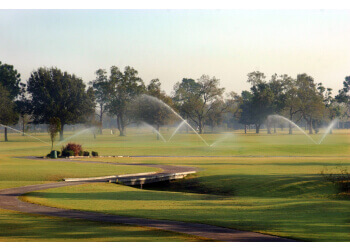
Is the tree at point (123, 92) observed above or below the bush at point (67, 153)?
above

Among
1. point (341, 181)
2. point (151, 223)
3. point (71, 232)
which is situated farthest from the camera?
point (341, 181)

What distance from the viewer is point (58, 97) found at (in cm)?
12775

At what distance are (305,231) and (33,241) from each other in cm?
864

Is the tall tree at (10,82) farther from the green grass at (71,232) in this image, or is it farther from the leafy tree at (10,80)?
the green grass at (71,232)

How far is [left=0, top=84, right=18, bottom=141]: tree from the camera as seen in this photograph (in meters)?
123

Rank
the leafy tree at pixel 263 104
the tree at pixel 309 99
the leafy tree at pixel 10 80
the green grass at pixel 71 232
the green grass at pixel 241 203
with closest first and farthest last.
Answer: the green grass at pixel 71 232 < the green grass at pixel 241 203 < the leafy tree at pixel 10 80 < the leafy tree at pixel 263 104 < the tree at pixel 309 99

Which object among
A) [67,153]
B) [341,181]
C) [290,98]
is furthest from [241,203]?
[290,98]

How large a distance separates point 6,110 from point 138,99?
36944 millimetres

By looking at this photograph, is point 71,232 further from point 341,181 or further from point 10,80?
point 10,80

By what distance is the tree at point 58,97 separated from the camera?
4902 inches

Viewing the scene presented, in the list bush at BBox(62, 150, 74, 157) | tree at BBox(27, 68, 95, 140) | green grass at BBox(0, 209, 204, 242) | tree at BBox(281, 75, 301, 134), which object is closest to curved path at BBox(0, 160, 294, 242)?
green grass at BBox(0, 209, 204, 242)

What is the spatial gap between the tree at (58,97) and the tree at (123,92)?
45.0 feet

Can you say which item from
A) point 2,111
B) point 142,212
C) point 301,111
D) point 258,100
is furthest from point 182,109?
point 142,212

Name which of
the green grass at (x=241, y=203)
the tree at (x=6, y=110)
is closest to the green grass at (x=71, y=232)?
the green grass at (x=241, y=203)
